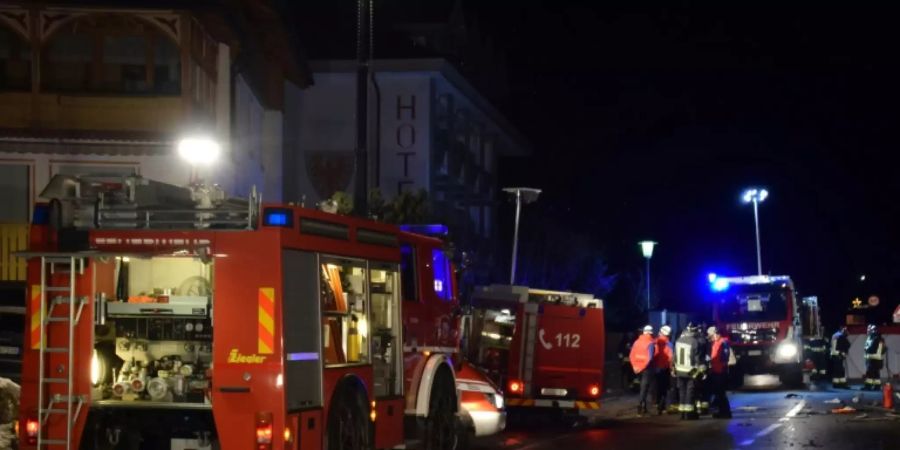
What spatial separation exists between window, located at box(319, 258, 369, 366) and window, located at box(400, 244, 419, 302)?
63.7 inches

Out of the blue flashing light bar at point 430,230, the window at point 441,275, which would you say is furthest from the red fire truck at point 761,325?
the blue flashing light bar at point 430,230

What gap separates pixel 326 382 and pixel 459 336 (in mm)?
4475

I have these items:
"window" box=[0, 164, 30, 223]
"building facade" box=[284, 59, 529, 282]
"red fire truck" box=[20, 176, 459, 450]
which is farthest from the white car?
"building facade" box=[284, 59, 529, 282]

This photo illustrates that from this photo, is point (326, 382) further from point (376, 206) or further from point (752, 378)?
point (752, 378)

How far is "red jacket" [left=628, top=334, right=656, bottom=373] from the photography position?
2472 centimetres

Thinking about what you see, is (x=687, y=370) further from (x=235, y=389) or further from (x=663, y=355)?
(x=235, y=389)

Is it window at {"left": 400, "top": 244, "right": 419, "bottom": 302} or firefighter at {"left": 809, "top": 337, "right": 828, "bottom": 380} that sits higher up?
window at {"left": 400, "top": 244, "right": 419, "bottom": 302}

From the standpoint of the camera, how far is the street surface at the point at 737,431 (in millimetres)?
18000

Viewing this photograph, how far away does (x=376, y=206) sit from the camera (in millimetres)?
29859

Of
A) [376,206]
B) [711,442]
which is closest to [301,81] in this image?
[376,206]

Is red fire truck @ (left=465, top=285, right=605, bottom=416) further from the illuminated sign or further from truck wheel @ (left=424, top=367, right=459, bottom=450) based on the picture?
the illuminated sign

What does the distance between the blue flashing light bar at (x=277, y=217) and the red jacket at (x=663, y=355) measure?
14388 millimetres

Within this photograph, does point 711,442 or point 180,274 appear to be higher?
point 180,274

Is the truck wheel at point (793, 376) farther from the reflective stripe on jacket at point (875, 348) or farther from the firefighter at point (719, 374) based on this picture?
the firefighter at point (719, 374)
